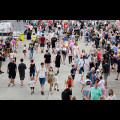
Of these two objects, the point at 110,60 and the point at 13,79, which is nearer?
the point at 13,79

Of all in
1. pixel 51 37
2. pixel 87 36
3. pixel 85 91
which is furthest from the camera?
pixel 87 36

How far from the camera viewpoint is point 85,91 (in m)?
14.5

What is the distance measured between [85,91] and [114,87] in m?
3.12

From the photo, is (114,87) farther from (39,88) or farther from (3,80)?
(3,80)

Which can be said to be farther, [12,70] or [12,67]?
[12,70]

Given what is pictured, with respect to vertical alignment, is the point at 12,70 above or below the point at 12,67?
below
